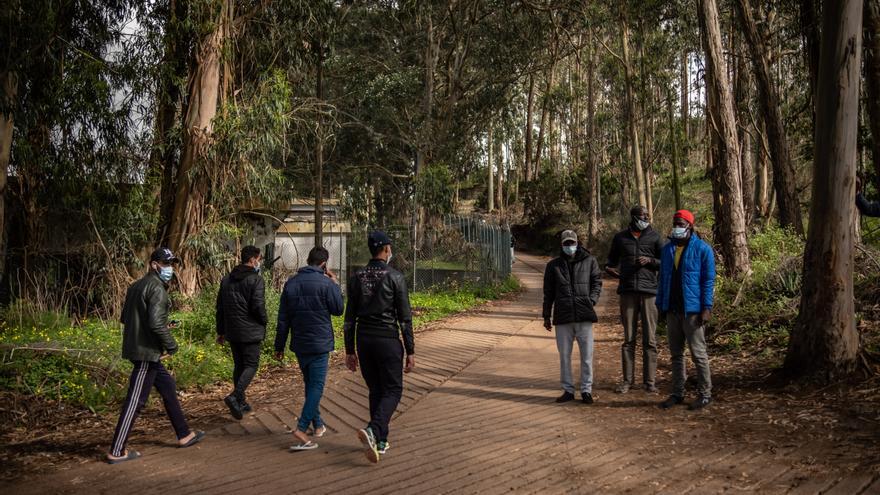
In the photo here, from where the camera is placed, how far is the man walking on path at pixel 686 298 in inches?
258

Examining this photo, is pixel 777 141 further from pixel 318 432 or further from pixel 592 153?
pixel 318 432

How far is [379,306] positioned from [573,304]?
8.11 ft

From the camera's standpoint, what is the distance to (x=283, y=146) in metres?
13.3

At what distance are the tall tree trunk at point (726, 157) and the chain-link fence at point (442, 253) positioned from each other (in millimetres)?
8312

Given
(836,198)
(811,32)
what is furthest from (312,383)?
(811,32)

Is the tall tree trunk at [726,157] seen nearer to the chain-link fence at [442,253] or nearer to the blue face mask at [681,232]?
the blue face mask at [681,232]

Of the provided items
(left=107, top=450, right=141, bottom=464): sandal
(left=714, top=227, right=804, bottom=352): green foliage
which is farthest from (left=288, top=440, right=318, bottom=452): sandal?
(left=714, top=227, right=804, bottom=352): green foliage

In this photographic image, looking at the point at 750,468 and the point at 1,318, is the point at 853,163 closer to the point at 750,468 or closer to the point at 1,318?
the point at 750,468

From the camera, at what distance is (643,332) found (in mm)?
7398

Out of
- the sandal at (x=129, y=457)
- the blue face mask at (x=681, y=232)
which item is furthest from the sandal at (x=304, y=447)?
the blue face mask at (x=681, y=232)

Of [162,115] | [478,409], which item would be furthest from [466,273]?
[478,409]

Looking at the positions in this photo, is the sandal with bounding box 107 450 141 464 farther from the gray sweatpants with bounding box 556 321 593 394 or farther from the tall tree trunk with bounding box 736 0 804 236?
the tall tree trunk with bounding box 736 0 804 236

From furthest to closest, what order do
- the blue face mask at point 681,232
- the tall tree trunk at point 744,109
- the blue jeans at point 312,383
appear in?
the tall tree trunk at point 744,109 → the blue face mask at point 681,232 → the blue jeans at point 312,383

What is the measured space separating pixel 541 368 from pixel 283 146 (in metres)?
6.85
